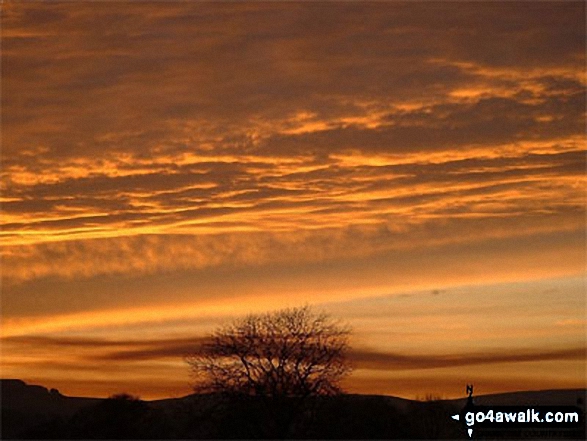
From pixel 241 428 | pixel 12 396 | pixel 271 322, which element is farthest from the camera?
pixel 12 396

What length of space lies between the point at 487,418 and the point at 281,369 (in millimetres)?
18443

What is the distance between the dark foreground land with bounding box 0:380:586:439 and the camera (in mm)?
82500

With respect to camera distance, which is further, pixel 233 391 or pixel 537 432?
pixel 233 391

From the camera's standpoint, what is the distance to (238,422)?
83.2 meters

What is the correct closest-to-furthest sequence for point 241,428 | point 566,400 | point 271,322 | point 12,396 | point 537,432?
1. point 537,432
2. point 241,428
3. point 271,322
4. point 566,400
5. point 12,396

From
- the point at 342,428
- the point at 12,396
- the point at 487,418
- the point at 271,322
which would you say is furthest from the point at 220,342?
the point at 12,396

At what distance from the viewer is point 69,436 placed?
83875 millimetres

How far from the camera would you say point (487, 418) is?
2739 inches

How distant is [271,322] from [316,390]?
6594 millimetres

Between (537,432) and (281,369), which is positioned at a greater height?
(281,369)

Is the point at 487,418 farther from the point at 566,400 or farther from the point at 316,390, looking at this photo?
the point at 566,400

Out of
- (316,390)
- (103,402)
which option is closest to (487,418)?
(316,390)

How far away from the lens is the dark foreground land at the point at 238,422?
271 ft

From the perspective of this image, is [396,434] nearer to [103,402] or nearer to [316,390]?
[316,390]
